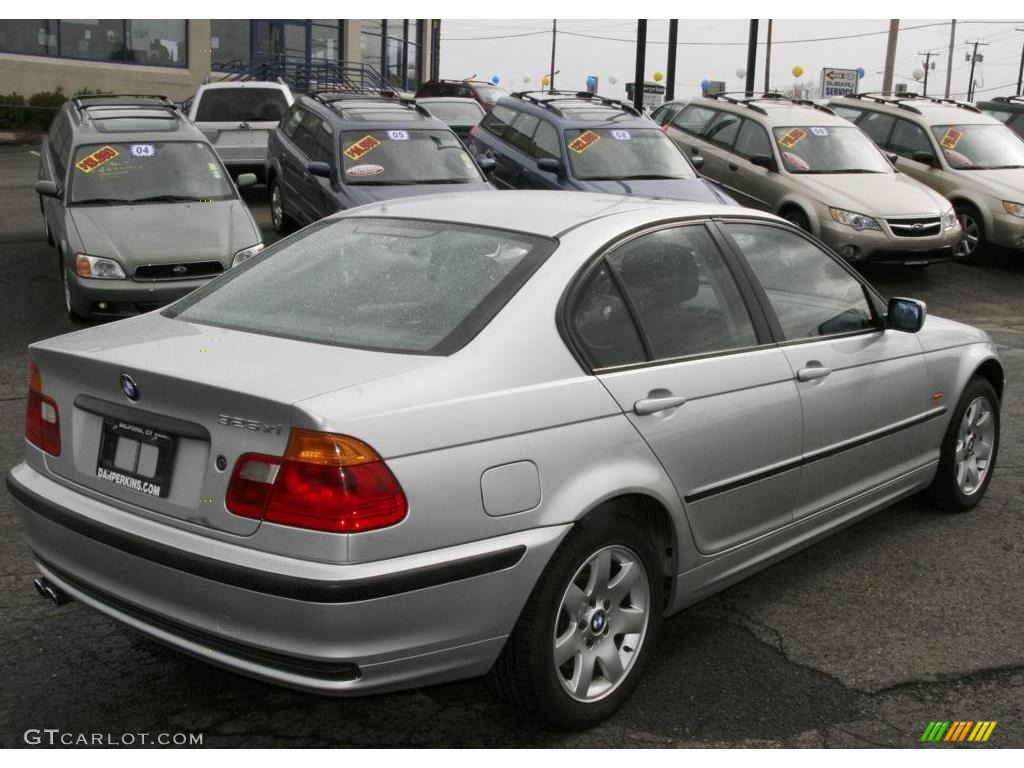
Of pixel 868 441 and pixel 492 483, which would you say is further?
pixel 868 441

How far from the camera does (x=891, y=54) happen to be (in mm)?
36469

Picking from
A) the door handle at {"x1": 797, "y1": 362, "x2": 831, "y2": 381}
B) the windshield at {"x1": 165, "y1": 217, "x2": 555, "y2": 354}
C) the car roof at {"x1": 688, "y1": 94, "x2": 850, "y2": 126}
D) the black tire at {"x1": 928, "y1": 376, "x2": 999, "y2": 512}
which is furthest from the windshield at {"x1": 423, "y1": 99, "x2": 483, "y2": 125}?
the windshield at {"x1": 165, "y1": 217, "x2": 555, "y2": 354}

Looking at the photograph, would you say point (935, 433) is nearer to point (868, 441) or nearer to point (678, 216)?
point (868, 441)

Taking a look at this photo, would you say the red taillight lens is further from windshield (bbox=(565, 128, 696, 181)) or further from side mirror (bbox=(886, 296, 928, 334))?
windshield (bbox=(565, 128, 696, 181))

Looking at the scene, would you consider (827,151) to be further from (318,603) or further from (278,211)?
(318,603)

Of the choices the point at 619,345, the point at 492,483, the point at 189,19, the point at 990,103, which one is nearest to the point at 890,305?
the point at 619,345

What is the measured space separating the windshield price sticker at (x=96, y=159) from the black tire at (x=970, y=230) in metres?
10.2

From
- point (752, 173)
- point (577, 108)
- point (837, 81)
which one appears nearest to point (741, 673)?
point (577, 108)

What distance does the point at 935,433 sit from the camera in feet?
17.7

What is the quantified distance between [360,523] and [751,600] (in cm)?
220

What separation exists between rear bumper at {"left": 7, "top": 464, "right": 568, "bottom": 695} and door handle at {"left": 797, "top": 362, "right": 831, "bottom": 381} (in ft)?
4.76

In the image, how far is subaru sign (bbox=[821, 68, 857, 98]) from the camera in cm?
3281

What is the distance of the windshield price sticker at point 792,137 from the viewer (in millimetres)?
14461

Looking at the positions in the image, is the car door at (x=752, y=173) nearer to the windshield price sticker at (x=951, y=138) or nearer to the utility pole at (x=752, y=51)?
the windshield price sticker at (x=951, y=138)
